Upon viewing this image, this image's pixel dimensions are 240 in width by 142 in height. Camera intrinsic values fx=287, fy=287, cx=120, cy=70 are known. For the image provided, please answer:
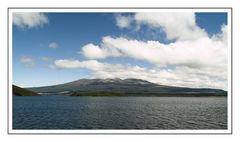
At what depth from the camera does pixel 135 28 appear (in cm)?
1984

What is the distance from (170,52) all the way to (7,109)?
12.2 meters

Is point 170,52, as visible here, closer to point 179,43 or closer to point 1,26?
point 179,43

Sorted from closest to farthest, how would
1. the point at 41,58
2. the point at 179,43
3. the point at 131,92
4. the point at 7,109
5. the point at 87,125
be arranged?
1. the point at 7,109
2. the point at 87,125
3. the point at 179,43
4. the point at 41,58
5. the point at 131,92

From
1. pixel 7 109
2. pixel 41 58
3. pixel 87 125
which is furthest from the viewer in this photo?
pixel 41 58

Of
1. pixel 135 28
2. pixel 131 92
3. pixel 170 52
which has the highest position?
pixel 135 28

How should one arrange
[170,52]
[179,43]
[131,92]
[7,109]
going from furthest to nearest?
[131,92] → [170,52] → [179,43] → [7,109]
